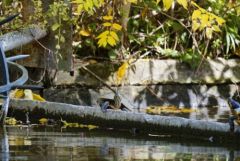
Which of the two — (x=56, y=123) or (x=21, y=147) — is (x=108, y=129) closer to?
(x=56, y=123)

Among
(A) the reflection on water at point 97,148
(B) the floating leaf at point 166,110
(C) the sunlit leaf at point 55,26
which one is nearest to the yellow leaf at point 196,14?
(B) the floating leaf at point 166,110

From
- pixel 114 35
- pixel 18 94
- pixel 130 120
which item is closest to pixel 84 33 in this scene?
pixel 114 35

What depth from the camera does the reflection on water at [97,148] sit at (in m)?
4.61

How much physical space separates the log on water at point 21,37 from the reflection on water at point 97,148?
45.8 inches

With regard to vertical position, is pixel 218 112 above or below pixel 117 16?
below

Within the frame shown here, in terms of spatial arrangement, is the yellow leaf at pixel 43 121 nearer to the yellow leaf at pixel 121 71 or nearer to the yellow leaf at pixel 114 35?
the yellow leaf at pixel 114 35

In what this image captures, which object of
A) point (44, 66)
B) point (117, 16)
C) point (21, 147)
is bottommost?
point (21, 147)

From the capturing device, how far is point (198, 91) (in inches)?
333

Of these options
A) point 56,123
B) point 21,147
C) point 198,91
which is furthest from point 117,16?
point 21,147

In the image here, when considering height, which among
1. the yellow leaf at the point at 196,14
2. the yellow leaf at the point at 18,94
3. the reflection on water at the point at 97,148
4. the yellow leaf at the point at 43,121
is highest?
the yellow leaf at the point at 196,14

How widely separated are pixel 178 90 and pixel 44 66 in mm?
1620

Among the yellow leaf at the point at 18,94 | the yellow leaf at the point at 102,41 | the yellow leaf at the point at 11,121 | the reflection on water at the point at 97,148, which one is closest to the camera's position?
the reflection on water at the point at 97,148

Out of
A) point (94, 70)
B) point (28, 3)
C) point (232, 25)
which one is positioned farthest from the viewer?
point (232, 25)

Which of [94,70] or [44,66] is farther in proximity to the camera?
[94,70]
